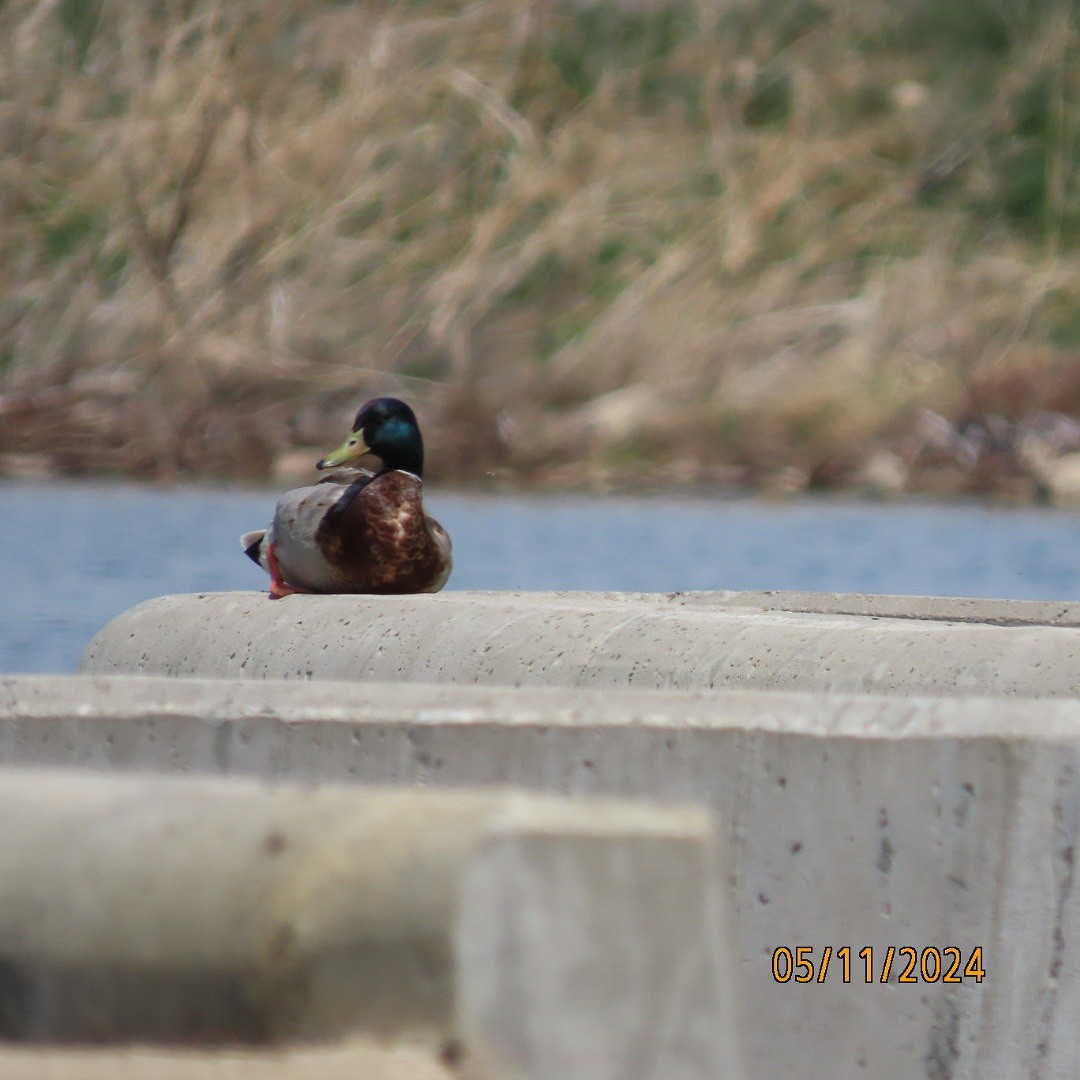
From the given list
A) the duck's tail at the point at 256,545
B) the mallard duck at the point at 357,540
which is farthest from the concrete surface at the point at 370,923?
the duck's tail at the point at 256,545

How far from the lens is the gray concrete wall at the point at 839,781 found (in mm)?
2547

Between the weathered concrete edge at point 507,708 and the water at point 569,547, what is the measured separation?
717 centimetres

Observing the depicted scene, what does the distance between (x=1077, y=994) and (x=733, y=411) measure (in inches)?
640

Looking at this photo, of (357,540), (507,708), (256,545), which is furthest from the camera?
(256,545)

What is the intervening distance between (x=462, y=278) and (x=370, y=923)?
18919 mm

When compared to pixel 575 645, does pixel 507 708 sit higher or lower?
higher

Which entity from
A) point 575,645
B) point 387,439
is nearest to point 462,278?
point 387,439

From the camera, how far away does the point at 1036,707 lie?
2.65 meters

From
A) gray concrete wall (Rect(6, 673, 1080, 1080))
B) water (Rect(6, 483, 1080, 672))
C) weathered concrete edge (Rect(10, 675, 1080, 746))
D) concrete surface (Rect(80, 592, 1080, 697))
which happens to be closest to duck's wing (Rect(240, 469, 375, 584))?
concrete surface (Rect(80, 592, 1080, 697))

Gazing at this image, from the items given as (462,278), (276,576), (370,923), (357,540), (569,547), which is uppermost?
(462,278)

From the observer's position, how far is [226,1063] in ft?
4.71

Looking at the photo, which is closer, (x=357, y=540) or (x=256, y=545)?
(x=357, y=540)

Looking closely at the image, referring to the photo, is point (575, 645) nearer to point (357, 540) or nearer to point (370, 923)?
point (357, 540)

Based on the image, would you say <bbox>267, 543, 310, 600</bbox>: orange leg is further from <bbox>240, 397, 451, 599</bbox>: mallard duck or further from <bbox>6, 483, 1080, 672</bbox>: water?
<bbox>6, 483, 1080, 672</bbox>: water
